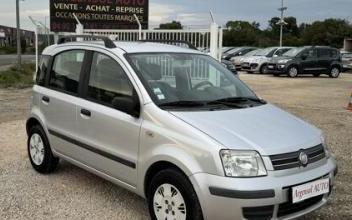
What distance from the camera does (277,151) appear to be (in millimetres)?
4051

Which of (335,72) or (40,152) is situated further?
(335,72)

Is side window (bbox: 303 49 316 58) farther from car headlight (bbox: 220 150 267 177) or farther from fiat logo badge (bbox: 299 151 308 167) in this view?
car headlight (bbox: 220 150 267 177)

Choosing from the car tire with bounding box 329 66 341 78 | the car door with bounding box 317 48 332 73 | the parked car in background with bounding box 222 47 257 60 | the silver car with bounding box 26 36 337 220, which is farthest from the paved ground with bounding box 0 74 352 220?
the parked car in background with bounding box 222 47 257 60

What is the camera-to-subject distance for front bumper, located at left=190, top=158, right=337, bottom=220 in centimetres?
387

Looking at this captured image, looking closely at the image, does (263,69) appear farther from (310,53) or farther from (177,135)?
(177,135)

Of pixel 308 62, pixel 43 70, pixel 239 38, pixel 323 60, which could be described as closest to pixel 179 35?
pixel 43 70

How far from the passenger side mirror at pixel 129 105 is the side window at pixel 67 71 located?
3.55 feet

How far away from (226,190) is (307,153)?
2.74 feet

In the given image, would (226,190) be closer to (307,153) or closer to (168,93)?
(307,153)

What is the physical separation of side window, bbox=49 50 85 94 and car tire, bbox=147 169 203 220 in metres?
1.76

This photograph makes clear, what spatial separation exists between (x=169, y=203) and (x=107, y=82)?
1541 mm

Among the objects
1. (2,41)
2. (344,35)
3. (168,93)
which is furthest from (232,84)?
(2,41)

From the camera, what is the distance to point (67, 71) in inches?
234

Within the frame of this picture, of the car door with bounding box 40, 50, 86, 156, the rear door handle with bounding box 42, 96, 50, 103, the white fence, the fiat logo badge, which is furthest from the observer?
the white fence
